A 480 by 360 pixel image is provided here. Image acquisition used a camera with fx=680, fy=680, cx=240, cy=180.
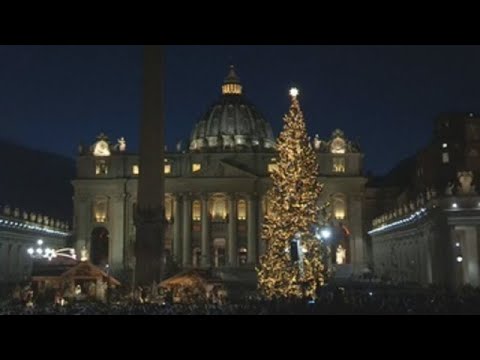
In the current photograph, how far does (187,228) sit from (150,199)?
67779 millimetres

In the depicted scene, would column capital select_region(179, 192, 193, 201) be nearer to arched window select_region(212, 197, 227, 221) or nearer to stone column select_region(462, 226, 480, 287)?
arched window select_region(212, 197, 227, 221)

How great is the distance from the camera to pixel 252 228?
335 ft

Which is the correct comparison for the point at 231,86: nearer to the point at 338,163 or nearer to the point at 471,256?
the point at 338,163

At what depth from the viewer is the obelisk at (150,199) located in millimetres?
34438

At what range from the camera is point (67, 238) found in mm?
103188

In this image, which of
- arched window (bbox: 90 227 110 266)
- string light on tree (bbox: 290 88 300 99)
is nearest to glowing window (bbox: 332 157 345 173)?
arched window (bbox: 90 227 110 266)

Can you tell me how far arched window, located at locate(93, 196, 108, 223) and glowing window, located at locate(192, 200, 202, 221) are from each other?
13476mm

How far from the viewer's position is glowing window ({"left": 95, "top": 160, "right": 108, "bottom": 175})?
106 m

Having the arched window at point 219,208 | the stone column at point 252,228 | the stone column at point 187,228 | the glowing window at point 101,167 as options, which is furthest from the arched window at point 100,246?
the stone column at point 252,228

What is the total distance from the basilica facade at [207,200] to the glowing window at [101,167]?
0.16 metres
